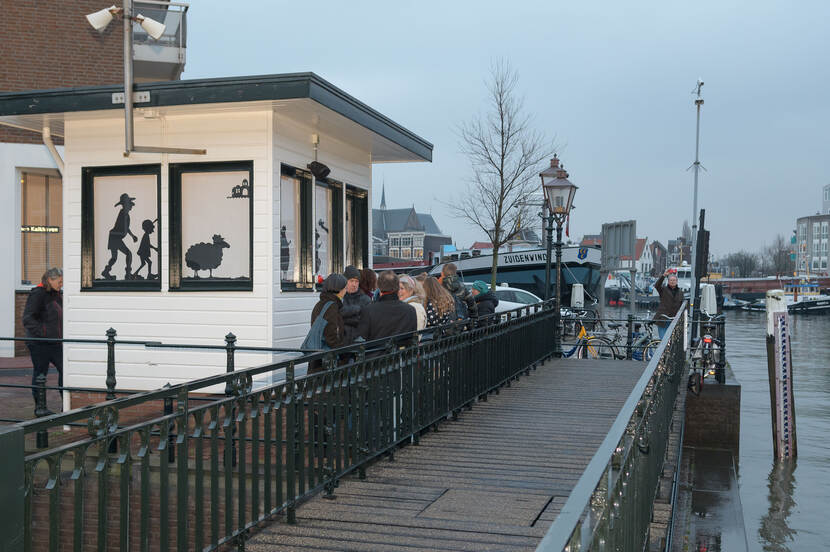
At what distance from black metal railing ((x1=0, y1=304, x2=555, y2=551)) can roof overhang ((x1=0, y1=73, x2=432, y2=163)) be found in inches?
114

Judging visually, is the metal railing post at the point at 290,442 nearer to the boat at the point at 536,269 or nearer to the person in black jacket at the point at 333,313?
the person in black jacket at the point at 333,313

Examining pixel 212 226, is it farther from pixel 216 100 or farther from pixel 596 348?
pixel 596 348

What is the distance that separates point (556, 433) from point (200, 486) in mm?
5101

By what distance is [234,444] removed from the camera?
21.5ft

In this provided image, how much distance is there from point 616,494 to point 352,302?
562cm

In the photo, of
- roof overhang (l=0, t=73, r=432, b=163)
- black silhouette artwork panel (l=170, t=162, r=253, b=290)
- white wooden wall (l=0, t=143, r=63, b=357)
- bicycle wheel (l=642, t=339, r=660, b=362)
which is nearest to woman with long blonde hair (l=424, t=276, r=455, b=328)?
black silhouette artwork panel (l=170, t=162, r=253, b=290)

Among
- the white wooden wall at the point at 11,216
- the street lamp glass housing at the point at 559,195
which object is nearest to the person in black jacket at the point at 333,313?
the street lamp glass housing at the point at 559,195

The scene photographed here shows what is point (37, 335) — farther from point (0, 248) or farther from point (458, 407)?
point (0, 248)

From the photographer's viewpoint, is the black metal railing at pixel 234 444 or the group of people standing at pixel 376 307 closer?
the black metal railing at pixel 234 444

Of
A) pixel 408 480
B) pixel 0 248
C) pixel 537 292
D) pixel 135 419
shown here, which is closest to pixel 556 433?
pixel 408 480

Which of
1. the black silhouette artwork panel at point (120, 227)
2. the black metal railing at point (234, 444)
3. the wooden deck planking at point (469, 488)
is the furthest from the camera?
the black silhouette artwork panel at point (120, 227)

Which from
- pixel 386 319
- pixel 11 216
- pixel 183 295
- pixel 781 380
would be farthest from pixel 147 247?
pixel 781 380

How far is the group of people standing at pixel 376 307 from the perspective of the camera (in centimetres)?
760

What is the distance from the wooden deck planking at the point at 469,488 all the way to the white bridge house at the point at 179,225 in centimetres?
295
